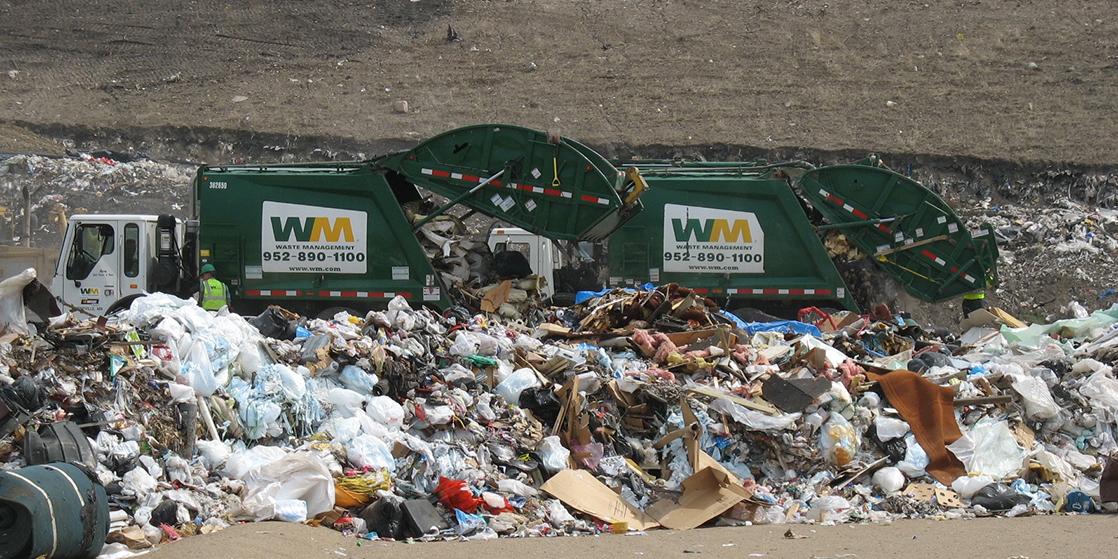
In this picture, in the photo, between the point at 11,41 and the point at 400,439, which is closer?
the point at 400,439

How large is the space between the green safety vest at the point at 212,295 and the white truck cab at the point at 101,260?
39.0 inches

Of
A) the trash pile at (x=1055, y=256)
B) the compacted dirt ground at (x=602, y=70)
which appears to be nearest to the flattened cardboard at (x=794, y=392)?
the trash pile at (x=1055, y=256)

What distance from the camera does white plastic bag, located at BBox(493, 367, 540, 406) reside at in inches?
341

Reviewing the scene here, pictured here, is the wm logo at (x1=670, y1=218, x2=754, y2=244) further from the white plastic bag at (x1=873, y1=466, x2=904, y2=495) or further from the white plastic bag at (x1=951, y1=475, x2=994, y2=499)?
the white plastic bag at (x1=951, y1=475, x2=994, y2=499)

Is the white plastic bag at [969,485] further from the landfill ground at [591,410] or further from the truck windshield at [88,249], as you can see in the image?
the truck windshield at [88,249]

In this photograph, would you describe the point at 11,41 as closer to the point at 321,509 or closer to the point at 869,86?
the point at 869,86

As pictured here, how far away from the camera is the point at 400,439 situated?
25.6ft

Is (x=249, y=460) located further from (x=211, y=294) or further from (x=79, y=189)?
(x=79, y=189)

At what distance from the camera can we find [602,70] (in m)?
24.3

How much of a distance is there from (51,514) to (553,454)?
3404 millimetres

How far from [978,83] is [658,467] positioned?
1747 centimetres

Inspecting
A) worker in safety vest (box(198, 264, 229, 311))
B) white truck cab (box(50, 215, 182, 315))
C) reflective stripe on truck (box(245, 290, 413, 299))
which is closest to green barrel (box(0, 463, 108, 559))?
worker in safety vest (box(198, 264, 229, 311))

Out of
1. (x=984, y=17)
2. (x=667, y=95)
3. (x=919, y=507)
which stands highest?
(x=984, y=17)

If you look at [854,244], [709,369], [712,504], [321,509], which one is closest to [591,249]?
[854,244]
